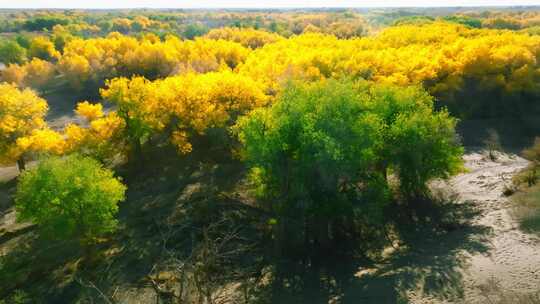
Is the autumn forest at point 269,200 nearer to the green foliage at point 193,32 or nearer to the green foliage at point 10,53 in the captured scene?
the green foliage at point 10,53

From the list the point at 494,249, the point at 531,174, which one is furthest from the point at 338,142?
the point at 531,174

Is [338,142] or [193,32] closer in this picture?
[338,142]

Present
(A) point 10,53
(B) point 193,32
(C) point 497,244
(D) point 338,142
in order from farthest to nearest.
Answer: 1. (B) point 193,32
2. (A) point 10,53
3. (C) point 497,244
4. (D) point 338,142

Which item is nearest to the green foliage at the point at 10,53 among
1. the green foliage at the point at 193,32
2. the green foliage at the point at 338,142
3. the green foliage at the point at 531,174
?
the green foliage at the point at 193,32

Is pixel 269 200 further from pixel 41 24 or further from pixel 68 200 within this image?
pixel 41 24

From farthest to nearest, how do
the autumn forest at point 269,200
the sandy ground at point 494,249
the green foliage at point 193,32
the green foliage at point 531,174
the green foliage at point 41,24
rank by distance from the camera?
the green foliage at point 41,24 < the green foliage at point 193,32 < the green foliage at point 531,174 < the autumn forest at point 269,200 < the sandy ground at point 494,249

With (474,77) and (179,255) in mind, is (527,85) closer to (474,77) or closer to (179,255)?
(474,77)
